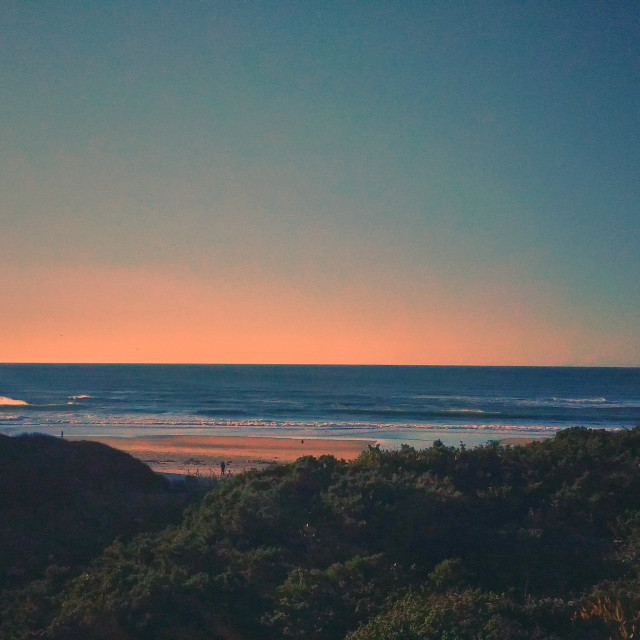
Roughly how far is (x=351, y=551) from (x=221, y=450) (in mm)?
21291

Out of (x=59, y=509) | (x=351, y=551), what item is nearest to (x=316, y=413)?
(x=59, y=509)

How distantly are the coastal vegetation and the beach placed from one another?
37.8ft

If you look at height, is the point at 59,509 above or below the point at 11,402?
above

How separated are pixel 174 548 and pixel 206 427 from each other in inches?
1217

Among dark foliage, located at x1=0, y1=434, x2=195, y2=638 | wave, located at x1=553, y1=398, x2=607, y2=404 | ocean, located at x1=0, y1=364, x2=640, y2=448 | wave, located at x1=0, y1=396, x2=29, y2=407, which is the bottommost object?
wave, located at x1=0, y1=396, x2=29, y2=407

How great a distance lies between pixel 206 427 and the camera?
39031mm

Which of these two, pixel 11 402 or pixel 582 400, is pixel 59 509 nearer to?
pixel 11 402

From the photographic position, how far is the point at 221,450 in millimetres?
28953

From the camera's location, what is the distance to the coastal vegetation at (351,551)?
6859mm

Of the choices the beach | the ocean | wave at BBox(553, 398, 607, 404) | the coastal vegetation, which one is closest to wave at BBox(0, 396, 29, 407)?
the ocean

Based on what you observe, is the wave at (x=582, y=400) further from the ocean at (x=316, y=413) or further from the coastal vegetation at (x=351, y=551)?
the coastal vegetation at (x=351, y=551)

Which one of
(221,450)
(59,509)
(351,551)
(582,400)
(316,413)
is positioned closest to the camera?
(351,551)

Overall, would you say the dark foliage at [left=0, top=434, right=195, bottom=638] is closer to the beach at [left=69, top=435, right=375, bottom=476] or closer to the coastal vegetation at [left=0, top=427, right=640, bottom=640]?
the coastal vegetation at [left=0, top=427, right=640, bottom=640]

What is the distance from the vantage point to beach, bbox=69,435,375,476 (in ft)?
78.6
